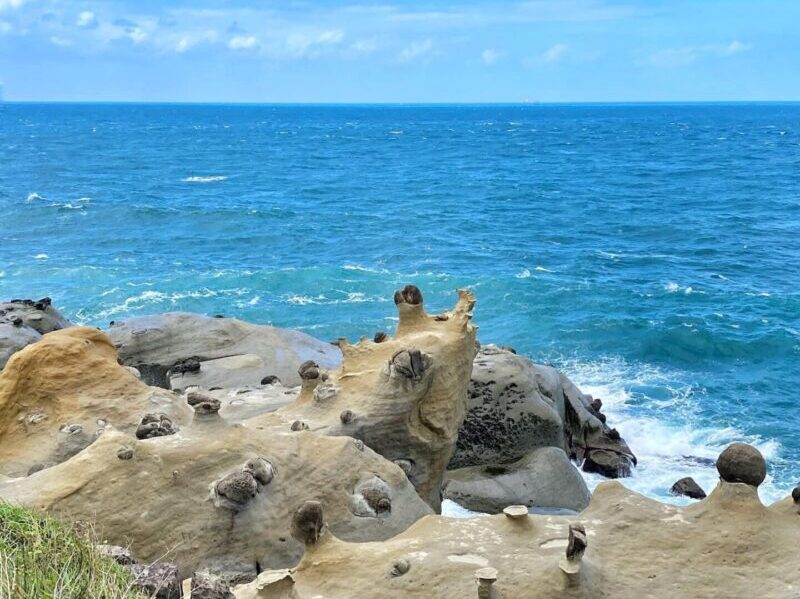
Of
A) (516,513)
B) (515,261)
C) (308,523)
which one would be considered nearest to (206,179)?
(515,261)

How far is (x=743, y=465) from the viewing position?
8.66 m

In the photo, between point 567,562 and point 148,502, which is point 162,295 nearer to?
point 148,502

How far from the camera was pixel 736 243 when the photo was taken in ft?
156

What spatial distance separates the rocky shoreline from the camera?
26.5ft

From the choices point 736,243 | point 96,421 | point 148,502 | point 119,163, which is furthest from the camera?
point 119,163

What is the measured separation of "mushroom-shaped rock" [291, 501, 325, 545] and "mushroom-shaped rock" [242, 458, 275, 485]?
1.73 meters

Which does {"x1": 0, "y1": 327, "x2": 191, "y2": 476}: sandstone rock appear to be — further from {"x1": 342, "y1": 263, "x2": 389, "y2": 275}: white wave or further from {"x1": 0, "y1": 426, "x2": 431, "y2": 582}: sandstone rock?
{"x1": 342, "y1": 263, "x2": 389, "y2": 275}: white wave

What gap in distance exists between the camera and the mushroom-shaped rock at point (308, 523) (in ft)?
27.6

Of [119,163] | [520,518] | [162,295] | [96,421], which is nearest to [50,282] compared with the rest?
[162,295]

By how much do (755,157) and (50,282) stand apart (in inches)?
3198

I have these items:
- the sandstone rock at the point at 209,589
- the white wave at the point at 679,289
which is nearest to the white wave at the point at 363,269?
the white wave at the point at 679,289

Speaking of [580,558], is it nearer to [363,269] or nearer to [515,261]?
[363,269]

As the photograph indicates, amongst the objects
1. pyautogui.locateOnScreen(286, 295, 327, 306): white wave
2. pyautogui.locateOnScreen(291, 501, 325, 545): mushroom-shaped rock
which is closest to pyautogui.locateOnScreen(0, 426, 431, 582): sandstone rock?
pyautogui.locateOnScreen(291, 501, 325, 545): mushroom-shaped rock

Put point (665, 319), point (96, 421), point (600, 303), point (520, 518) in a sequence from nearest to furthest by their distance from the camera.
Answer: point (520, 518) < point (96, 421) < point (665, 319) < point (600, 303)
